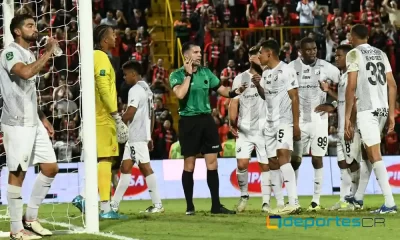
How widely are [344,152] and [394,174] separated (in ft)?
19.6

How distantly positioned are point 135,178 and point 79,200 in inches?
263

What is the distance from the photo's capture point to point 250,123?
13336mm

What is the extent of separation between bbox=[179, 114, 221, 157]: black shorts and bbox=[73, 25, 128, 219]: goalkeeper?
113 cm

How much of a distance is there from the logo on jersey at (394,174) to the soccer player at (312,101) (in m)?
5.45

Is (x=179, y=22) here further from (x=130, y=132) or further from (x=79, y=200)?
(x=79, y=200)

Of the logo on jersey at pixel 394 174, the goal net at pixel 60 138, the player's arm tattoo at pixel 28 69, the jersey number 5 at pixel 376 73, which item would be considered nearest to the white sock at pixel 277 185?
the jersey number 5 at pixel 376 73

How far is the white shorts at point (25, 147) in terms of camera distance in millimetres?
9336

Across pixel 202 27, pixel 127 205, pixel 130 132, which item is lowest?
pixel 127 205

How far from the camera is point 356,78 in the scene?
11648mm

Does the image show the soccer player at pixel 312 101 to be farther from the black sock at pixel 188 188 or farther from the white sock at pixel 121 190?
the white sock at pixel 121 190

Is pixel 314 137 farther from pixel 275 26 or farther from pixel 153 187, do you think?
pixel 275 26

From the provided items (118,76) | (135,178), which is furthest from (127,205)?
(118,76)

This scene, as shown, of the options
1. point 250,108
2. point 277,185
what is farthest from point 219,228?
point 250,108

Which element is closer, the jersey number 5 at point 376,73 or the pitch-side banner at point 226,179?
the jersey number 5 at point 376,73
